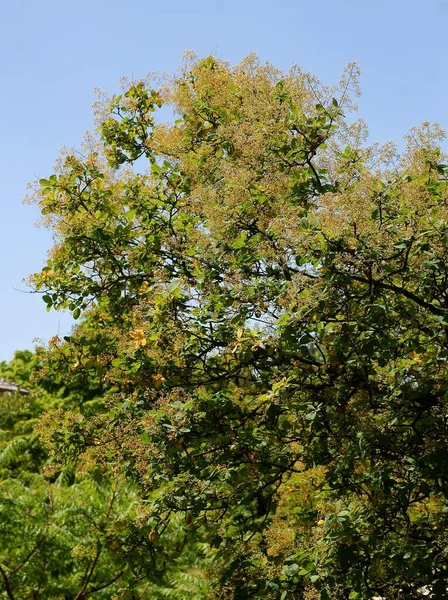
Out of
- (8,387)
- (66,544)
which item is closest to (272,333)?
(66,544)

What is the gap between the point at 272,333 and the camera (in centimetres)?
607

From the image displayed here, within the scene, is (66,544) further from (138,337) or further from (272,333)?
→ (272,333)

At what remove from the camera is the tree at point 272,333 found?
5.85 meters

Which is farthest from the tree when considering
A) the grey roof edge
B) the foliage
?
the grey roof edge

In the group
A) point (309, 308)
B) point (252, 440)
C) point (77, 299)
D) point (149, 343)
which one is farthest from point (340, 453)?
point (77, 299)

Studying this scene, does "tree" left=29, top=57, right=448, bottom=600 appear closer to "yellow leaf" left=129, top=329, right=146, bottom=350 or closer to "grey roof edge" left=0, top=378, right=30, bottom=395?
"yellow leaf" left=129, top=329, right=146, bottom=350

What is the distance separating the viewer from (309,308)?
5727mm

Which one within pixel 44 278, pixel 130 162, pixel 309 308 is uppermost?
pixel 130 162

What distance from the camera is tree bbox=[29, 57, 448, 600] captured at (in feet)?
19.2

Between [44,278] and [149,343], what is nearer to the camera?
[149,343]

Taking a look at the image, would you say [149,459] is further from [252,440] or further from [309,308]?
[309,308]

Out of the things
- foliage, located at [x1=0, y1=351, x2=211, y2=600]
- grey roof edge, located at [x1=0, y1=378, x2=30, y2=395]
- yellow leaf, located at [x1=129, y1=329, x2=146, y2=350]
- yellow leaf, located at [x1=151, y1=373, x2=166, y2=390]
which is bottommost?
foliage, located at [x1=0, y1=351, x2=211, y2=600]

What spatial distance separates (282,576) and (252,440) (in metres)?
1.07

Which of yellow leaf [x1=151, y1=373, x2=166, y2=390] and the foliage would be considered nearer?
yellow leaf [x1=151, y1=373, x2=166, y2=390]
